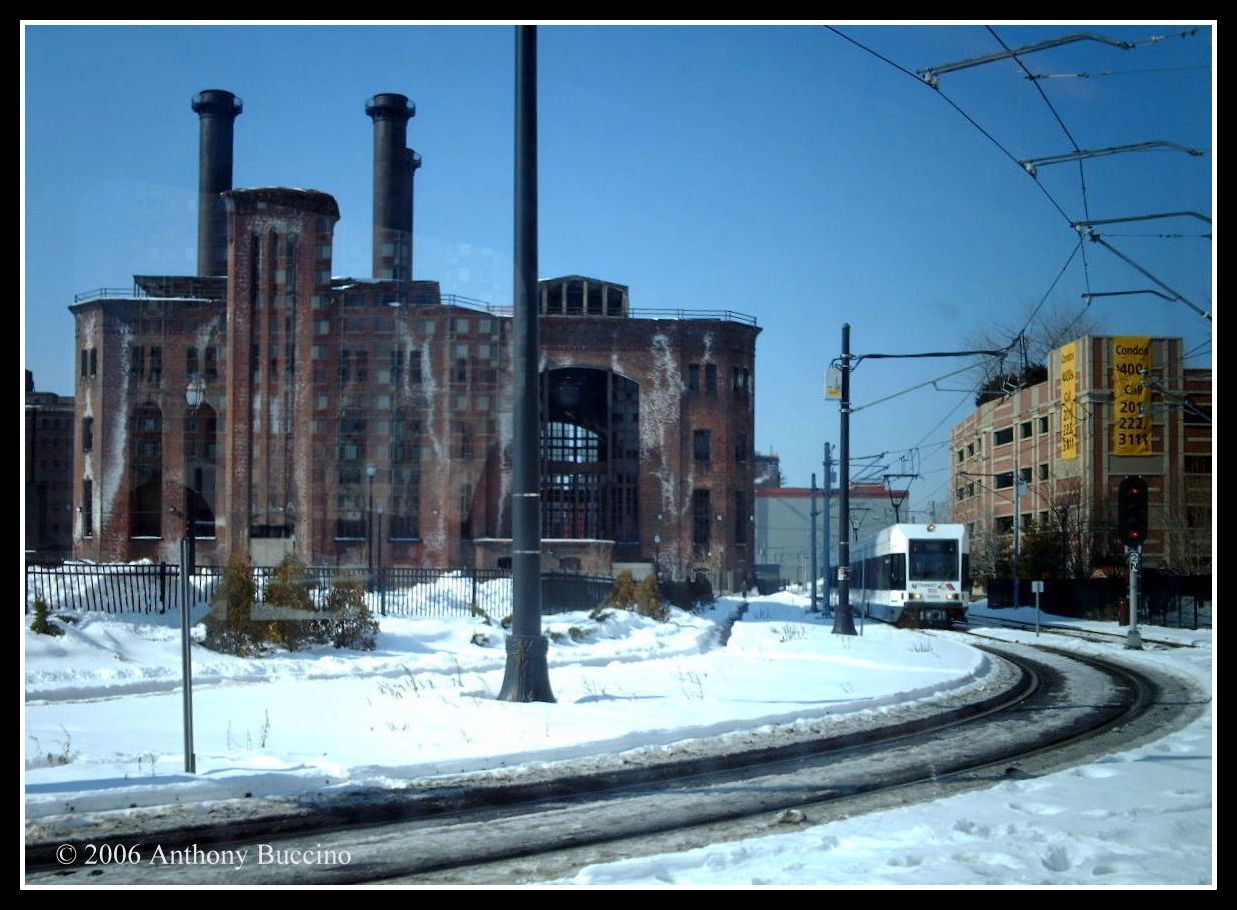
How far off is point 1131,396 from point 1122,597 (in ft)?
56.1

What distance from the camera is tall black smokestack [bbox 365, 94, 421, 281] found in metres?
14.6

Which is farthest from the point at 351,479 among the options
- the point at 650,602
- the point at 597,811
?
the point at 597,811

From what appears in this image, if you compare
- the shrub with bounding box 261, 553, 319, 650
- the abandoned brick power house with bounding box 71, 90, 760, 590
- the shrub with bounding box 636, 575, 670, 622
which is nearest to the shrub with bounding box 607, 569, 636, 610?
the shrub with bounding box 636, 575, 670, 622

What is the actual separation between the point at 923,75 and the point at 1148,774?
8894mm

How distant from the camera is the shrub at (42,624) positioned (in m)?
15.1

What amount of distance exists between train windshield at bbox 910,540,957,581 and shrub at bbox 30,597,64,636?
28380 mm

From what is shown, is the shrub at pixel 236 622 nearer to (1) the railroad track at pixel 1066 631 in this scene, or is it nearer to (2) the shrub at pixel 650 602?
(2) the shrub at pixel 650 602

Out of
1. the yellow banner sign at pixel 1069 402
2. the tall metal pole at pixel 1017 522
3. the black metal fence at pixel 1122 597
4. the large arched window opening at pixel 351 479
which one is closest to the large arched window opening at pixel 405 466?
the large arched window opening at pixel 351 479

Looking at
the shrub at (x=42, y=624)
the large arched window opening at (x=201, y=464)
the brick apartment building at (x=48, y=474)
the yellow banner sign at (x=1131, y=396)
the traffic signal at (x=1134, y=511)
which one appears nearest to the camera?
the brick apartment building at (x=48, y=474)

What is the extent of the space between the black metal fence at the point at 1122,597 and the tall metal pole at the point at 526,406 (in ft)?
43.0

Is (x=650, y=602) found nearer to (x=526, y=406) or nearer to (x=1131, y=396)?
(x=1131, y=396)
